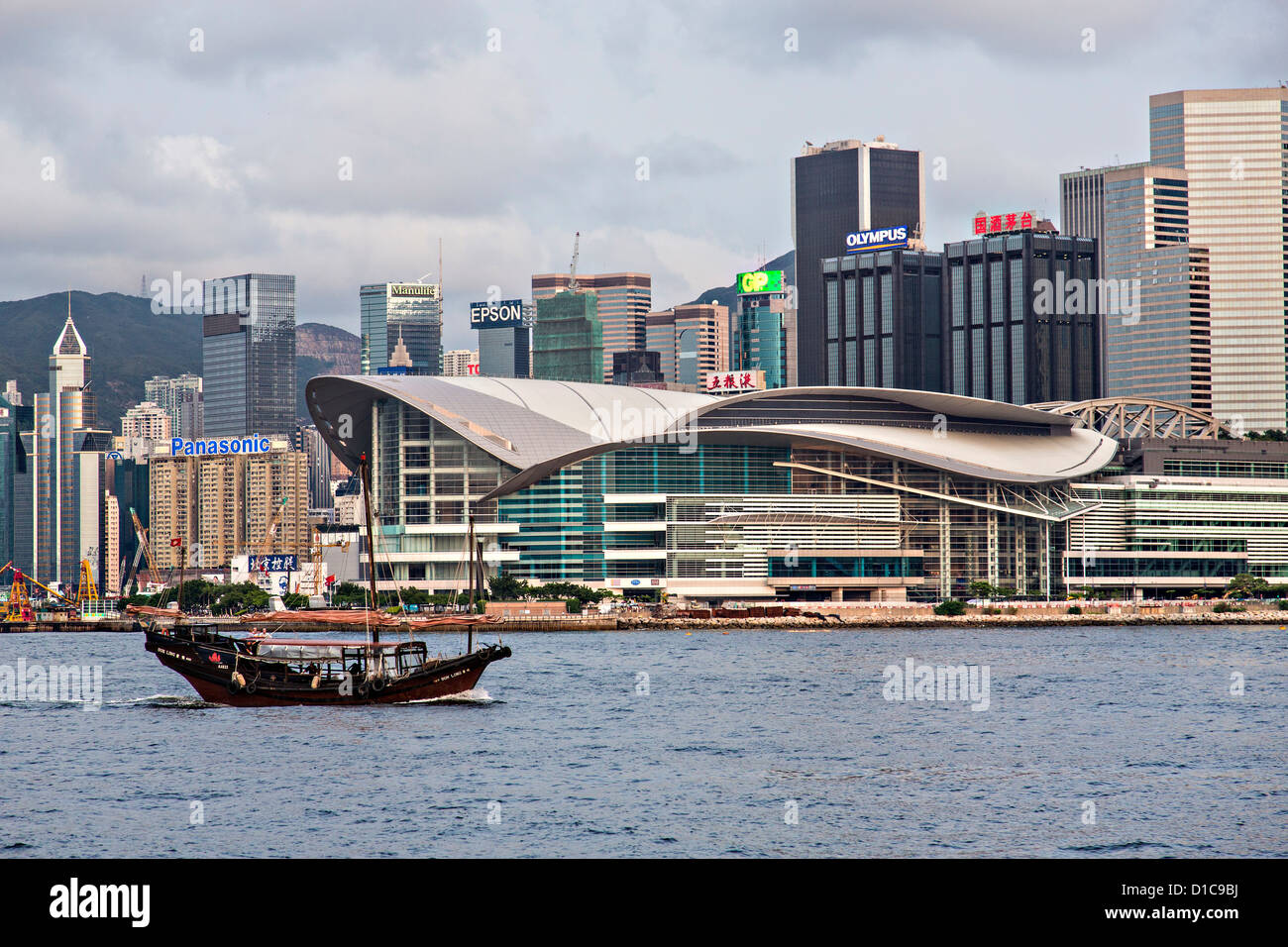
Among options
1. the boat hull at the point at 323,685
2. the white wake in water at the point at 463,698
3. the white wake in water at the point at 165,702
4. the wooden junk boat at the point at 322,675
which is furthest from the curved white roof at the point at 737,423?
the boat hull at the point at 323,685

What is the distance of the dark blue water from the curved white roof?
77238 millimetres

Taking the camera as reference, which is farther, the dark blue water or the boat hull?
the boat hull

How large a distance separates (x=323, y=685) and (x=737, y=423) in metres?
102

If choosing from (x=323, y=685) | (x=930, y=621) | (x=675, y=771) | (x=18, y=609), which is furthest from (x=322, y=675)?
(x=18, y=609)

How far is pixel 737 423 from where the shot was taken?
6329 inches

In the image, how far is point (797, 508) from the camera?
504 ft

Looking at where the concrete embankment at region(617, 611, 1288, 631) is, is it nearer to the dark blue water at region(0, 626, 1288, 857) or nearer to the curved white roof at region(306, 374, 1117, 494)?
the curved white roof at region(306, 374, 1117, 494)

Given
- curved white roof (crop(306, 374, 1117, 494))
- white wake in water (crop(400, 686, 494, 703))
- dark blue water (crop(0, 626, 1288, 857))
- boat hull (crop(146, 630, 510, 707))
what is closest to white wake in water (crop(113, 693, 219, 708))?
dark blue water (crop(0, 626, 1288, 857))

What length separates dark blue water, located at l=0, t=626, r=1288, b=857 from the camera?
3331cm

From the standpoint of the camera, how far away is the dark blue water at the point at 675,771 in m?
33.3

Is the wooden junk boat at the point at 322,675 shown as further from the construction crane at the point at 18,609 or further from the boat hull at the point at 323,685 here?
the construction crane at the point at 18,609
